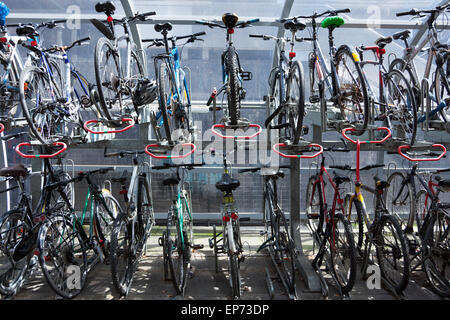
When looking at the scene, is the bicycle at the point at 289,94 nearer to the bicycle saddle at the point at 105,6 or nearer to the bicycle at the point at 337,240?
the bicycle at the point at 337,240

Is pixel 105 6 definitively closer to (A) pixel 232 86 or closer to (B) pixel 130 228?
(A) pixel 232 86

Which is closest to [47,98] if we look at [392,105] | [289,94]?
→ [289,94]

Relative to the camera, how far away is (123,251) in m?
2.97

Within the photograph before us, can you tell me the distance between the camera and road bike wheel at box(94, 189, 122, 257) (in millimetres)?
3252

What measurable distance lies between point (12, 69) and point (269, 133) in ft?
8.32

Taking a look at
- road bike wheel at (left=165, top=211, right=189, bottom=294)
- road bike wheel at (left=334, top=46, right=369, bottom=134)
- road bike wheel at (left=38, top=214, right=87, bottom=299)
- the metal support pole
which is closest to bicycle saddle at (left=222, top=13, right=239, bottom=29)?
road bike wheel at (left=334, top=46, right=369, bottom=134)

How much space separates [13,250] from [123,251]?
90 cm

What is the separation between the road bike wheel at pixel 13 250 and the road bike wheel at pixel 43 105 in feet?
2.61

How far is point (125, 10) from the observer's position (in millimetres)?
3898

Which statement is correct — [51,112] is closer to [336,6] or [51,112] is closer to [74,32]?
[74,32]

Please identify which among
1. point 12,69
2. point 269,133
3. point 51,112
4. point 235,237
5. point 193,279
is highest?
point 12,69

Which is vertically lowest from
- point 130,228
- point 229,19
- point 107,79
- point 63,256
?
point 63,256

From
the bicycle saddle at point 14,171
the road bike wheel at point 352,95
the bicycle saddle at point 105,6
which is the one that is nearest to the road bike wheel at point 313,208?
the road bike wheel at point 352,95
